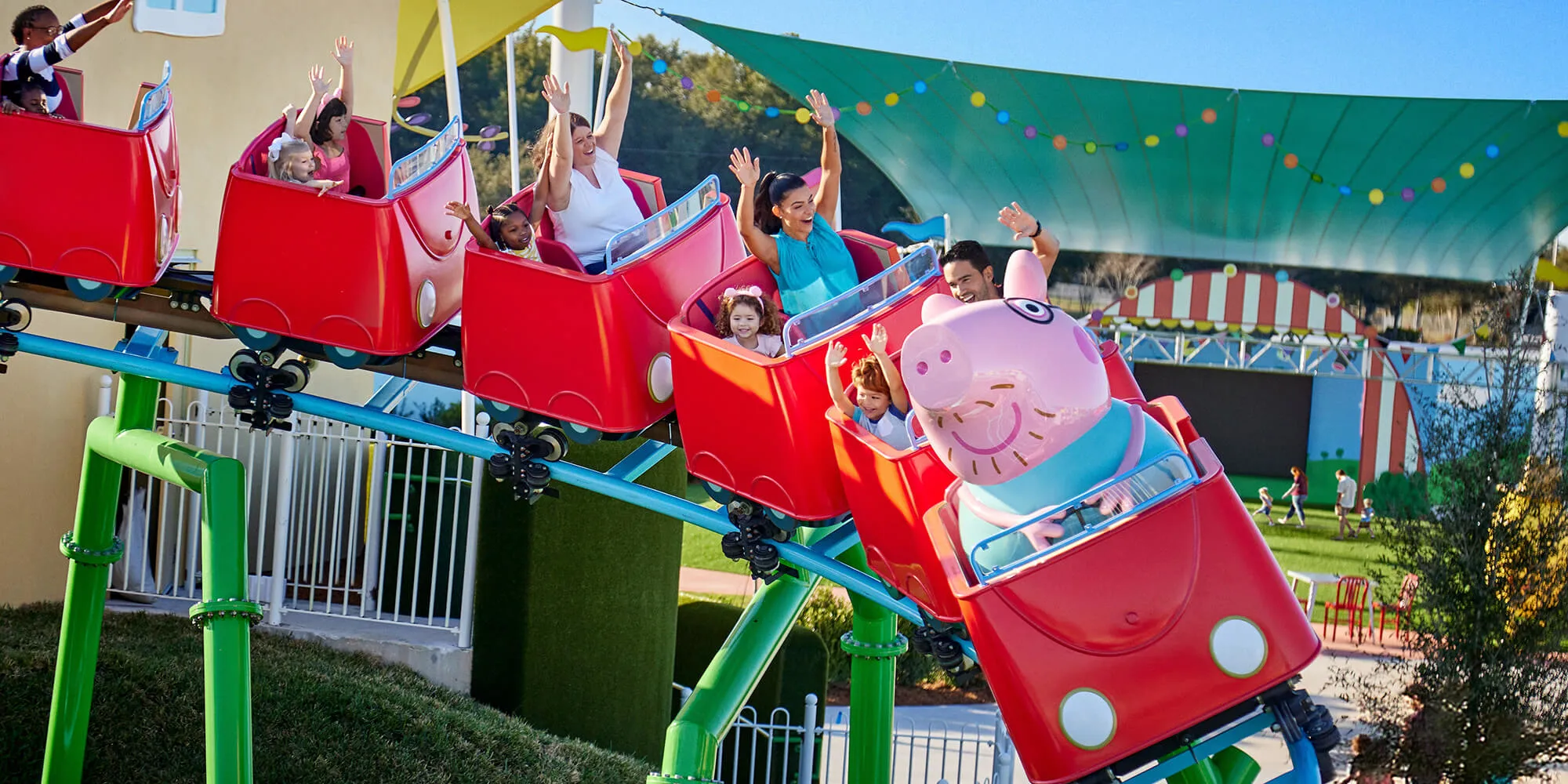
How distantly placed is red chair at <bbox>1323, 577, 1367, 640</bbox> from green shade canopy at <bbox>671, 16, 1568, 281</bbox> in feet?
10.3

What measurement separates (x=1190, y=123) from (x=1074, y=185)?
2.27 m

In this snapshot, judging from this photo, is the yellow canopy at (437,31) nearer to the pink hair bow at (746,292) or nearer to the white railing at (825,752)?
the white railing at (825,752)

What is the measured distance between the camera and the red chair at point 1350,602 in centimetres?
1030

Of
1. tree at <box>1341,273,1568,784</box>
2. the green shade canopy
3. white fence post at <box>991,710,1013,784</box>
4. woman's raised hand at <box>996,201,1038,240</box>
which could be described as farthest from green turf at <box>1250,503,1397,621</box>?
woman's raised hand at <box>996,201,1038,240</box>

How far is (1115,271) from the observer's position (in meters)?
20.5

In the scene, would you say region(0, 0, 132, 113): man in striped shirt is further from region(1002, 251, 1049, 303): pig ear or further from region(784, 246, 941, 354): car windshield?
region(1002, 251, 1049, 303): pig ear

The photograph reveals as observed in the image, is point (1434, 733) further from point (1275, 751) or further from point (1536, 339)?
point (1536, 339)

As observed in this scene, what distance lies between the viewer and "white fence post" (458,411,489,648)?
5.85m

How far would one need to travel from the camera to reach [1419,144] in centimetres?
1155

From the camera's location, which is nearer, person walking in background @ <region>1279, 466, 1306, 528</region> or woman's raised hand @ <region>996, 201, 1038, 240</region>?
woman's raised hand @ <region>996, 201, 1038, 240</region>

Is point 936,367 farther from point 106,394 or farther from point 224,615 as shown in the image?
point 106,394

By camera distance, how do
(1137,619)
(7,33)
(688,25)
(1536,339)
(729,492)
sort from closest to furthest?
(1137,619) < (729,492) < (7,33) < (1536,339) < (688,25)

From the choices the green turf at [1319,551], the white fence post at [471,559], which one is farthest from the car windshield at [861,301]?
the green turf at [1319,551]

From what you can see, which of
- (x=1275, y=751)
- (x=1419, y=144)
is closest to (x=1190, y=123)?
(x=1419, y=144)
